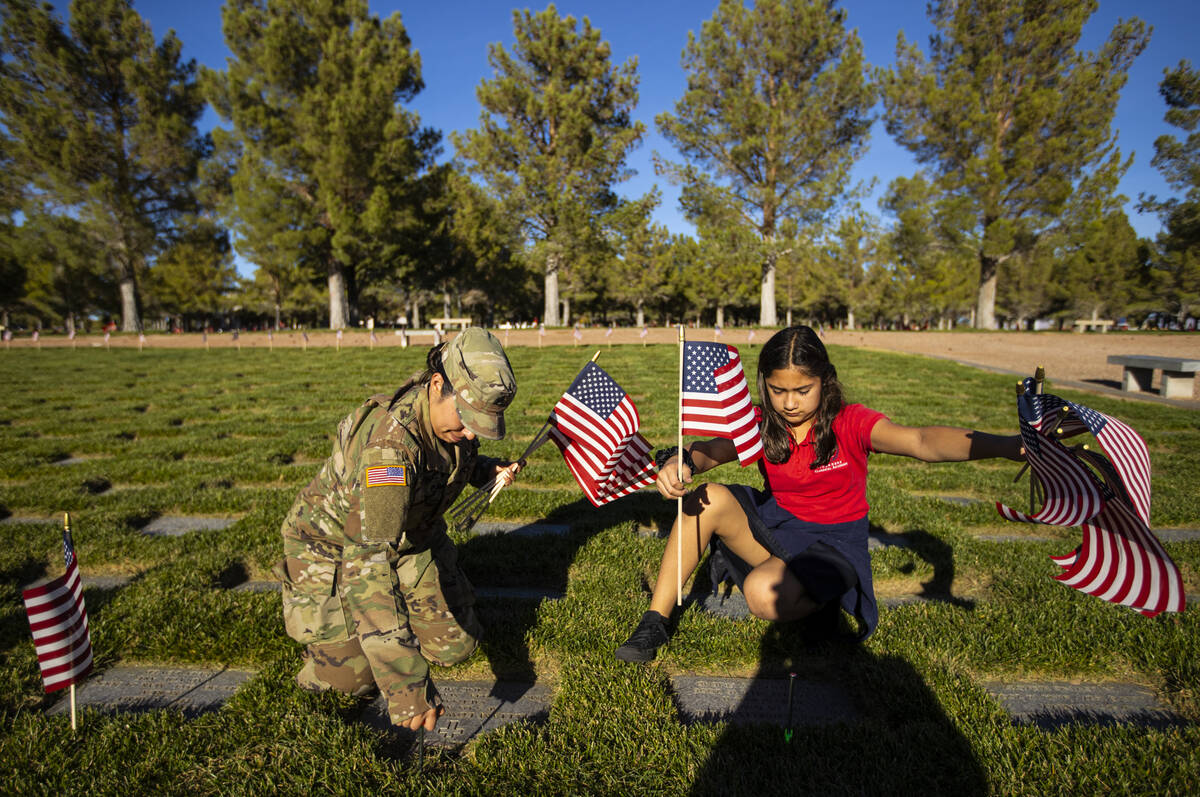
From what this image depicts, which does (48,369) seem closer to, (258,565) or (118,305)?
(258,565)

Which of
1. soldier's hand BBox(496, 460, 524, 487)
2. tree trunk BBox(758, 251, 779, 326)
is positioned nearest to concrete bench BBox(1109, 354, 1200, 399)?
soldier's hand BBox(496, 460, 524, 487)

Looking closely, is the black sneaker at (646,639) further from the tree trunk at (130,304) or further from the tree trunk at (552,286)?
the tree trunk at (130,304)

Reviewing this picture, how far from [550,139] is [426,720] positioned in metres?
34.9

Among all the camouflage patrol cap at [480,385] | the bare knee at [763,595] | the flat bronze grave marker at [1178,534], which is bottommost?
the flat bronze grave marker at [1178,534]

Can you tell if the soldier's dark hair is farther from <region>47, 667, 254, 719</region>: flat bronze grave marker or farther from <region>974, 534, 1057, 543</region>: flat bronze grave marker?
<region>974, 534, 1057, 543</region>: flat bronze grave marker

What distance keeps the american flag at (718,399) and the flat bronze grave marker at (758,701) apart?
977 millimetres

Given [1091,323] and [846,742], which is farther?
[1091,323]

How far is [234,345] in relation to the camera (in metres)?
27.1

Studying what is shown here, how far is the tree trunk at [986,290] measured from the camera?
31.2m

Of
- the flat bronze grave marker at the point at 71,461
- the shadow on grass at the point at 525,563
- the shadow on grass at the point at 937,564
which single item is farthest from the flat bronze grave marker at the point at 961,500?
the flat bronze grave marker at the point at 71,461

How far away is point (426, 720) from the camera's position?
2301 millimetres

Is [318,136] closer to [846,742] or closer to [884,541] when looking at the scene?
[884,541]

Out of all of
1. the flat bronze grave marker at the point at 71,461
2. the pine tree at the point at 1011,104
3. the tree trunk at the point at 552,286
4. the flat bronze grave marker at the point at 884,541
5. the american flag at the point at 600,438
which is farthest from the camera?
the tree trunk at the point at 552,286

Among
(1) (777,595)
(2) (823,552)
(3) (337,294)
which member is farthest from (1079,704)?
(3) (337,294)
